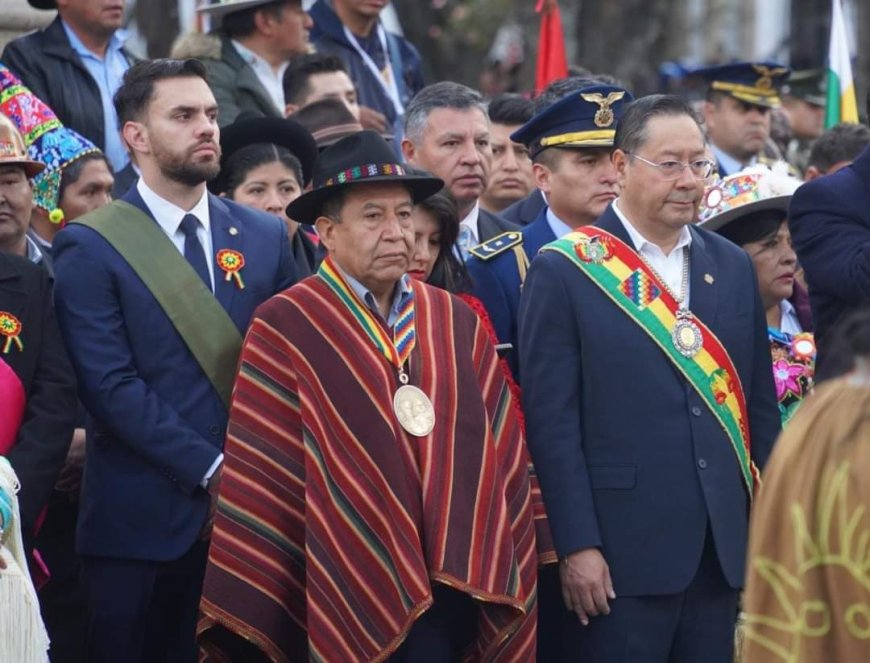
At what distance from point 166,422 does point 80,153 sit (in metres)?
1.81

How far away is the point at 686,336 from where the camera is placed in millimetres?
6105

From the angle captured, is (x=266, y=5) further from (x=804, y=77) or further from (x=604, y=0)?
(x=604, y=0)

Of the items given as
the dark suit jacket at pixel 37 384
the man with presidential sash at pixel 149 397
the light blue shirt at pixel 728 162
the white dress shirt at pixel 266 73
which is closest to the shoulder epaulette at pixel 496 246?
the man with presidential sash at pixel 149 397

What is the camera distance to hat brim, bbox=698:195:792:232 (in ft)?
24.2

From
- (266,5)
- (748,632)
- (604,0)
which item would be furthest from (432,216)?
(604,0)

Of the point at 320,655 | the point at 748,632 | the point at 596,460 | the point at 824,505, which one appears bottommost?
the point at 320,655

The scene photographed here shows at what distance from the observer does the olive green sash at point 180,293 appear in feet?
21.1

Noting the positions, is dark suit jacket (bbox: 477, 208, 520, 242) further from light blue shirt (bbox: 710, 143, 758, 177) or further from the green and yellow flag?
the green and yellow flag

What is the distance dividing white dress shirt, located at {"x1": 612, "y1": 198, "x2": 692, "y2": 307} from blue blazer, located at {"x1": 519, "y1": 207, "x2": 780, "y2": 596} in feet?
0.79

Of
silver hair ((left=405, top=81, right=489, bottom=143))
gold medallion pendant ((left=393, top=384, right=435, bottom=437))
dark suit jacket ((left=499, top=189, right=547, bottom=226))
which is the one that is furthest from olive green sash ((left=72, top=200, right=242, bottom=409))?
dark suit jacket ((left=499, top=189, right=547, bottom=226))

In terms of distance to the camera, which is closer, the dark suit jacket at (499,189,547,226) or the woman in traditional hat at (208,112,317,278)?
the woman in traditional hat at (208,112,317,278)

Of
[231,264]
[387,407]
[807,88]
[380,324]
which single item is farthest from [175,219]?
[807,88]

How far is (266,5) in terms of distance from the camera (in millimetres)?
9383

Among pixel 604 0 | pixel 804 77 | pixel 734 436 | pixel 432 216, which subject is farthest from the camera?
pixel 604 0
